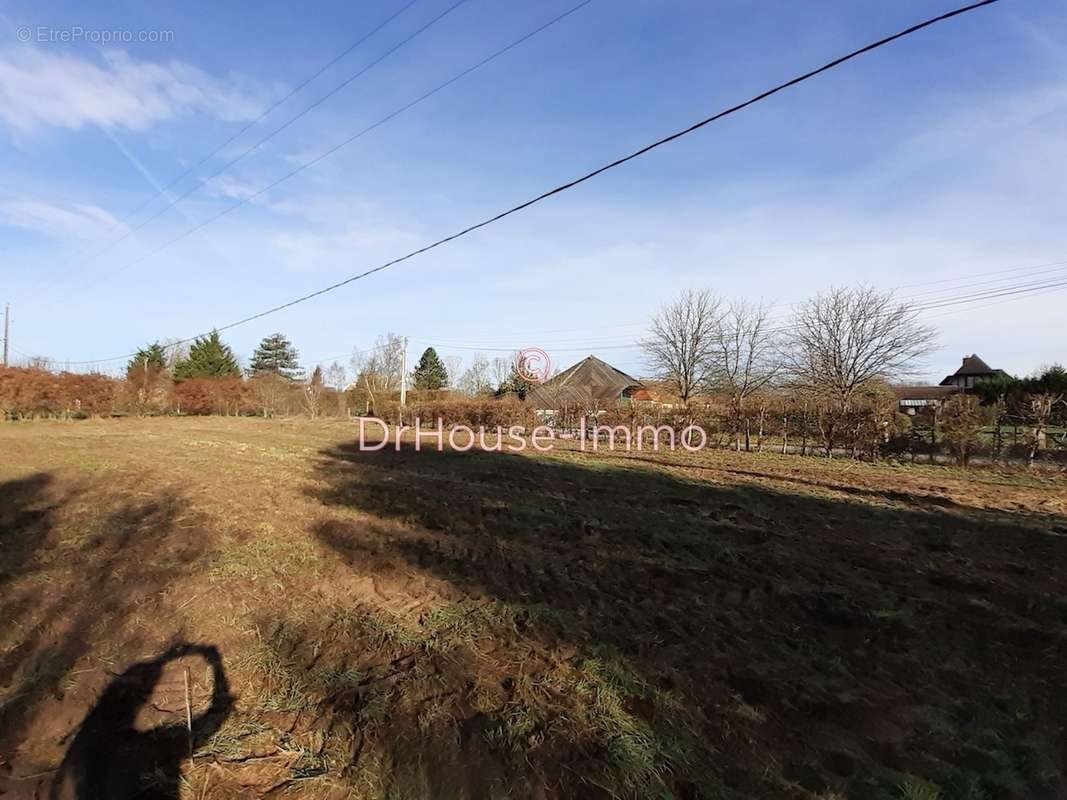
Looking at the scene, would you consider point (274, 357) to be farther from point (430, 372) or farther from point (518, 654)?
point (518, 654)

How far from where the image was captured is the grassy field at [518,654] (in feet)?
9.32

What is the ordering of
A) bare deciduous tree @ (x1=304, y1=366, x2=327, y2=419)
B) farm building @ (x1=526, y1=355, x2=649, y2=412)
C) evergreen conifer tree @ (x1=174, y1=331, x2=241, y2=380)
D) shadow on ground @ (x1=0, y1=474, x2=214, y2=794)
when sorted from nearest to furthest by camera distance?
shadow on ground @ (x1=0, y1=474, x2=214, y2=794) < bare deciduous tree @ (x1=304, y1=366, x2=327, y2=419) < farm building @ (x1=526, y1=355, x2=649, y2=412) < evergreen conifer tree @ (x1=174, y1=331, x2=241, y2=380)

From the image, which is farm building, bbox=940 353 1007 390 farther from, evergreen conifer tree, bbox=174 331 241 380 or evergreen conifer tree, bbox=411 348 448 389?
evergreen conifer tree, bbox=174 331 241 380

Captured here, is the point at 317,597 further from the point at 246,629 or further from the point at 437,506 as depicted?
the point at 437,506

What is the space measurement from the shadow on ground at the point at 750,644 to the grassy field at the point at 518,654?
21mm

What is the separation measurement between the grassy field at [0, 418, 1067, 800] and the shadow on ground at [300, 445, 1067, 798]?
21mm

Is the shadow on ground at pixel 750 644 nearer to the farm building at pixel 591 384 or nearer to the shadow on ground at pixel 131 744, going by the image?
the shadow on ground at pixel 131 744

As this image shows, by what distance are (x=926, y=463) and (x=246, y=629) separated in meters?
18.3

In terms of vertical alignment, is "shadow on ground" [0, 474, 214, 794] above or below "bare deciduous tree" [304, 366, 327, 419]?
below

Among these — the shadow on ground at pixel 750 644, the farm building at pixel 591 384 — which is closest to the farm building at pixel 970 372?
the farm building at pixel 591 384

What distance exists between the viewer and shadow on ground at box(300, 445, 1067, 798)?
288 centimetres

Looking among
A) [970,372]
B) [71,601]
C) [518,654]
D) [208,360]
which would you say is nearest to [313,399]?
[208,360]

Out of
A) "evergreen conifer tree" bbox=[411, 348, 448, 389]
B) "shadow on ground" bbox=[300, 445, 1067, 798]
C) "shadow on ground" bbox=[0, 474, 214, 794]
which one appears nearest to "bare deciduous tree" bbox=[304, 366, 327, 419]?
"evergreen conifer tree" bbox=[411, 348, 448, 389]

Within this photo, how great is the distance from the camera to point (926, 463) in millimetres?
16719
